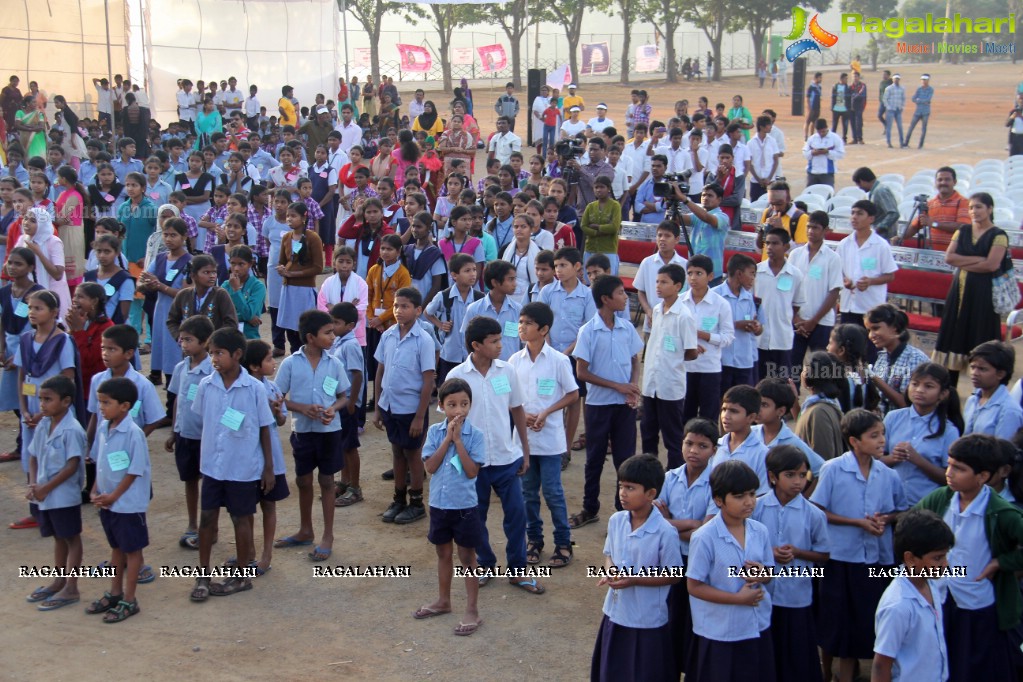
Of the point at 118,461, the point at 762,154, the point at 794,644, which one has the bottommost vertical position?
the point at 794,644

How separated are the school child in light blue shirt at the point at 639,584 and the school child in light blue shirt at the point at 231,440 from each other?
7.68 feet

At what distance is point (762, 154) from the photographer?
16.2 meters

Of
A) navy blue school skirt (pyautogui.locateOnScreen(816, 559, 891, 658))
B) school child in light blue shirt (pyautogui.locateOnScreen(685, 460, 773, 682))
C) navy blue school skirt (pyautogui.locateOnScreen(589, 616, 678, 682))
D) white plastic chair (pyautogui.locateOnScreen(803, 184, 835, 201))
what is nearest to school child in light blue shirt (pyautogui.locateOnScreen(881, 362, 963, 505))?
navy blue school skirt (pyautogui.locateOnScreen(816, 559, 891, 658))

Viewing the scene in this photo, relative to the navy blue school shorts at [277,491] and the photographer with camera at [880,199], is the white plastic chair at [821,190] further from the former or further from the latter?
the navy blue school shorts at [277,491]

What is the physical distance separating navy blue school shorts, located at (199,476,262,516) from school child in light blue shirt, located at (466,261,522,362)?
1.99 meters

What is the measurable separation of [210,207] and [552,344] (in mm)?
6433

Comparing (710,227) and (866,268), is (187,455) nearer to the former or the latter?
(866,268)

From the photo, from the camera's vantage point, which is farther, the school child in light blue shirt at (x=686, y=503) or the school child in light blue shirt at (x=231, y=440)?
the school child in light blue shirt at (x=231, y=440)

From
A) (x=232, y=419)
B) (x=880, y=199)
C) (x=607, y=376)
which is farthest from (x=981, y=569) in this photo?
(x=880, y=199)

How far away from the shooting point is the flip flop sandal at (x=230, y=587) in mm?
6137

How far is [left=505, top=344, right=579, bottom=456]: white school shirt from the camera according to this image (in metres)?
6.30

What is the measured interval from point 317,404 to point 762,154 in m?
11.4

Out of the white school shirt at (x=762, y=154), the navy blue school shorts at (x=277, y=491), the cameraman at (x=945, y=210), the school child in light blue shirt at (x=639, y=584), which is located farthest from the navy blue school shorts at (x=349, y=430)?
the white school shirt at (x=762, y=154)

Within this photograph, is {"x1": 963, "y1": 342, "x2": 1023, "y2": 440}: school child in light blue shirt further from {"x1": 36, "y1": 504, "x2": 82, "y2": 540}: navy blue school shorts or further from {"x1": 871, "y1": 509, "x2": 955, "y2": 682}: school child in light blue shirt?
{"x1": 36, "y1": 504, "x2": 82, "y2": 540}: navy blue school shorts
